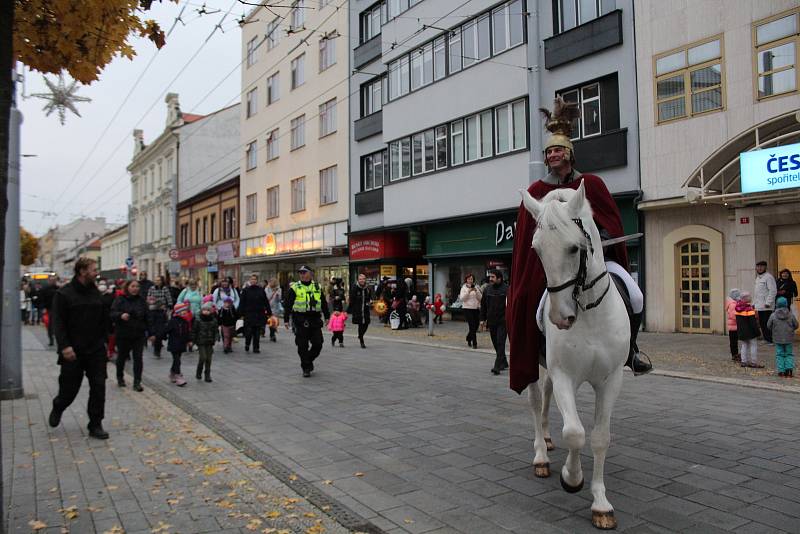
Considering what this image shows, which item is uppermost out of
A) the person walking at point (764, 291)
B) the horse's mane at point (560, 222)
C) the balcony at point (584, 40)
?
the balcony at point (584, 40)

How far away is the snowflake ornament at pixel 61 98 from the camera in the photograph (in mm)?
4852

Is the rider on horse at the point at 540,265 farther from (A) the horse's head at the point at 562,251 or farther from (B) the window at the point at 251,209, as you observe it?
(B) the window at the point at 251,209

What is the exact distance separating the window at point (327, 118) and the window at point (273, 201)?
20.2ft

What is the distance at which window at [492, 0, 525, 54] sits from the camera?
20266 mm

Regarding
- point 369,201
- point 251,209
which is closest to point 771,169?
point 369,201

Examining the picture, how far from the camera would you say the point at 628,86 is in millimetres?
17391

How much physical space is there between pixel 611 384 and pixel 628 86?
15.4m

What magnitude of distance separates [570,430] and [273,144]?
36367 mm

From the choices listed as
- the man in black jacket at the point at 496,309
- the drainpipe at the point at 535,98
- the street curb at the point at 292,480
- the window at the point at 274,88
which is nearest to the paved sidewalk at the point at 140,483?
the street curb at the point at 292,480

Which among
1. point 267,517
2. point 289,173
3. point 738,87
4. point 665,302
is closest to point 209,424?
point 267,517

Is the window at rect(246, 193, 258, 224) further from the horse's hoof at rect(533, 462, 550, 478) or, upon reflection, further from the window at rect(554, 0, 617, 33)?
the horse's hoof at rect(533, 462, 550, 478)

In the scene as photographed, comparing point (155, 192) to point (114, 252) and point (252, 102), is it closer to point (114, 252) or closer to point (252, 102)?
point (252, 102)

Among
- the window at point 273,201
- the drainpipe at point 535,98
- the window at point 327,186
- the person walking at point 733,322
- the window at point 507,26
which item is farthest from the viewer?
the window at point 273,201

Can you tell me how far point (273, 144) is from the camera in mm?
38094
